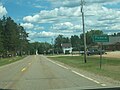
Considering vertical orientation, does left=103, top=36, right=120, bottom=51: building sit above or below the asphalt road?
above

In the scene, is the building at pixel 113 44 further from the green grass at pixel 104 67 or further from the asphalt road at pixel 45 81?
the asphalt road at pixel 45 81

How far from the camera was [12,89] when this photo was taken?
15.0m

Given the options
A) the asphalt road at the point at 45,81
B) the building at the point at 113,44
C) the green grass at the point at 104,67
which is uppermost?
the building at the point at 113,44

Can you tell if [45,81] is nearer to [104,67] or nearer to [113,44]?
[104,67]

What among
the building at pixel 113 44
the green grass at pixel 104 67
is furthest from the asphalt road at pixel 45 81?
the building at pixel 113 44

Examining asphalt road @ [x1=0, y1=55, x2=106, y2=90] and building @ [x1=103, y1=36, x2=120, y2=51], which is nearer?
asphalt road @ [x1=0, y1=55, x2=106, y2=90]

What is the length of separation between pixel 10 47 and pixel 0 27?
1095 centimetres

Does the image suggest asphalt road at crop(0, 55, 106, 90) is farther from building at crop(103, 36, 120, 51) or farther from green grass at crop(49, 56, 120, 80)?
building at crop(103, 36, 120, 51)

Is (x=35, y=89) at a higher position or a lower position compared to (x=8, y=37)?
lower

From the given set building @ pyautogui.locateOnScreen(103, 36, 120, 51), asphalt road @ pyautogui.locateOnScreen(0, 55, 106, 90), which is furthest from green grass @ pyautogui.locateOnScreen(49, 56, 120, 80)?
building @ pyautogui.locateOnScreen(103, 36, 120, 51)

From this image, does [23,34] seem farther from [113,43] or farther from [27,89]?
[27,89]

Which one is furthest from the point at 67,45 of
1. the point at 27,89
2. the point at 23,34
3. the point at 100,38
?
the point at 27,89

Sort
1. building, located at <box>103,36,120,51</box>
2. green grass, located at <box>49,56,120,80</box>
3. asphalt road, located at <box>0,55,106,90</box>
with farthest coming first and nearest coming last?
1. building, located at <box>103,36,120,51</box>
2. green grass, located at <box>49,56,120,80</box>
3. asphalt road, located at <box>0,55,106,90</box>

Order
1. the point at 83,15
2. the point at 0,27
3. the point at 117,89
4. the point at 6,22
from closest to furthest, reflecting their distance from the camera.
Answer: the point at 117,89 → the point at 83,15 → the point at 0,27 → the point at 6,22
